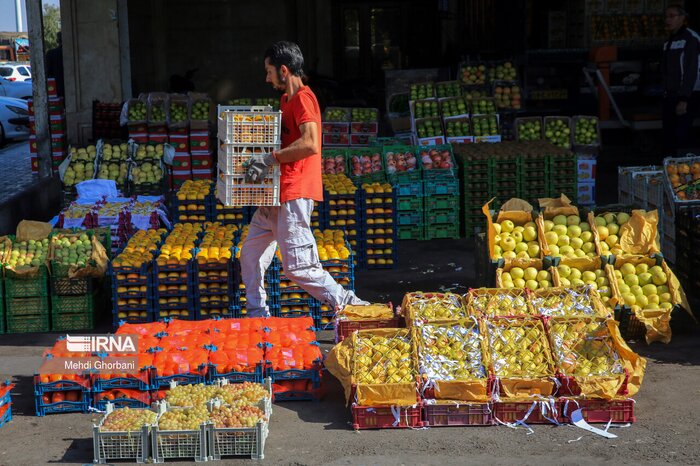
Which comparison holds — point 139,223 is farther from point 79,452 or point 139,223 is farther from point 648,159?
point 648,159

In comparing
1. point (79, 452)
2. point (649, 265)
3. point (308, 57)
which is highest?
point (308, 57)

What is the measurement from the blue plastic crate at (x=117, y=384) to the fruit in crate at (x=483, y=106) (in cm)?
880

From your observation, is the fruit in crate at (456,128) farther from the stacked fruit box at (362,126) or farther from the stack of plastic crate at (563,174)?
the stack of plastic crate at (563,174)

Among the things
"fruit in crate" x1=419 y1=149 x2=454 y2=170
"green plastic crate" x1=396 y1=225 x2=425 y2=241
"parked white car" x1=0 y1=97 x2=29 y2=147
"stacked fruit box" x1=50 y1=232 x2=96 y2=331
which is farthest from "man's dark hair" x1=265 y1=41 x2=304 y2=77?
"parked white car" x1=0 y1=97 x2=29 y2=147

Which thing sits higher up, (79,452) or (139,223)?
(139,223)

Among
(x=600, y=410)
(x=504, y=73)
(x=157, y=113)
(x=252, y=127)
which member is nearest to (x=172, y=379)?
(x=252, y=127)

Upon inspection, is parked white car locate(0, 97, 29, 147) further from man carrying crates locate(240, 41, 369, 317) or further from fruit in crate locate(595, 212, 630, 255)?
fruit in crate locate(595, 212, 630, 255)

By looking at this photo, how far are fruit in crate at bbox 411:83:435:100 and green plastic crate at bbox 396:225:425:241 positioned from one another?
3142 mm

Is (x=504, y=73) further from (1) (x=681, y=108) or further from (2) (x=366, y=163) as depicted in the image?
(2) (x=366, y=163)

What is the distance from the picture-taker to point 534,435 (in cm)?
661

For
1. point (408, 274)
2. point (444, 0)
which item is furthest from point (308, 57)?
point (408, 274)

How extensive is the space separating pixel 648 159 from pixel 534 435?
12.3 meters

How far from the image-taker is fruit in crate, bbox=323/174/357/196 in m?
11.2

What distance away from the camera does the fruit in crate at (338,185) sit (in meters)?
11.2
